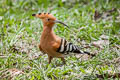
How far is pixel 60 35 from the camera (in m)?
6.45

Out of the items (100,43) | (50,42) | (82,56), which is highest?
(50,42)

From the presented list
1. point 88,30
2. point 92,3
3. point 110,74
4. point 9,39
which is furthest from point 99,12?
point 110,74

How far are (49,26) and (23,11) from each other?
11.7 feet

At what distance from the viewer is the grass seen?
4688mm

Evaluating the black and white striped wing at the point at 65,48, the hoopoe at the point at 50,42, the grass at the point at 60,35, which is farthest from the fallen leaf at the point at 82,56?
the hoopoe at the point at 50,42

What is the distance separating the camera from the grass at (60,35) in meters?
4.69

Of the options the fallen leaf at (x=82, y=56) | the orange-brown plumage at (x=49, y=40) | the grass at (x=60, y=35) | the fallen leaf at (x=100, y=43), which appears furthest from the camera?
the fallen leaf at (x=100, y=43)

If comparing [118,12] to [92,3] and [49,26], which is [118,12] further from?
[49,26]

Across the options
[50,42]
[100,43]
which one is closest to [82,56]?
[100,43]

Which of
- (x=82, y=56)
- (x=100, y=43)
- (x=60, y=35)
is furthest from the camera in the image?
(x=60, y=35)

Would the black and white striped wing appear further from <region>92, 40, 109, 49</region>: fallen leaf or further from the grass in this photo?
<region>92, 40, 109, 49</region>: fallen leaf

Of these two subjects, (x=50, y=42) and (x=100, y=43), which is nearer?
(x=50, y=42)

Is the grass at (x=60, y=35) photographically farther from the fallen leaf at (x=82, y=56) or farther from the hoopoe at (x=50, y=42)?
the hoopoe at (x=50, y=42)

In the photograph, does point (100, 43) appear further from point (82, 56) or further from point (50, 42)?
point (50, 42)
